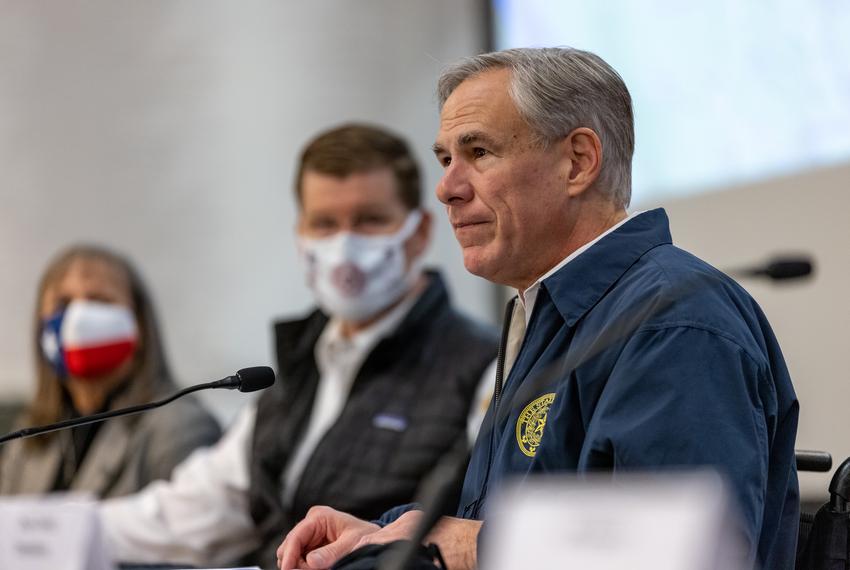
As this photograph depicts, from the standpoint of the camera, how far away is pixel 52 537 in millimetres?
1536

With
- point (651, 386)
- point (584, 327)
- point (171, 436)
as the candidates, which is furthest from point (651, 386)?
point (171, 436)

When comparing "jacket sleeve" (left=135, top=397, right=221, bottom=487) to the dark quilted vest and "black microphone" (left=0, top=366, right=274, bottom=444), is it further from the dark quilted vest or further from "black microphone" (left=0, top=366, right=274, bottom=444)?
"black microphone" (left=0, top=366, right=274, bottom=444)

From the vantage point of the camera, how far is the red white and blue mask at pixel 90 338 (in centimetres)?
362

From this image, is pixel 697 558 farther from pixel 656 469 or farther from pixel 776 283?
pixel 776 283

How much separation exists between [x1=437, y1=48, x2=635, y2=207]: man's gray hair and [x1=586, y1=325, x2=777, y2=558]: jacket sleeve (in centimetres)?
46

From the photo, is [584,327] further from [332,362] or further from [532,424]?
[332,362]

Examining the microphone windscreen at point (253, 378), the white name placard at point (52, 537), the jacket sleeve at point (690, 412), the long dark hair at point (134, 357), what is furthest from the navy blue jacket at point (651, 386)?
the long dark hair at point (134, 357)

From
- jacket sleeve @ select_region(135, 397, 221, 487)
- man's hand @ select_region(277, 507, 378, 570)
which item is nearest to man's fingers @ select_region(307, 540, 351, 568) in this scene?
man's hand @ select_region(277, 507, 378, 570)

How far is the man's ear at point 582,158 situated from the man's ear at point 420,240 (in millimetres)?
1349

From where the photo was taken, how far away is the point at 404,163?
126 inches

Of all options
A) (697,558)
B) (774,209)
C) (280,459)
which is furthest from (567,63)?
A: (774,209)

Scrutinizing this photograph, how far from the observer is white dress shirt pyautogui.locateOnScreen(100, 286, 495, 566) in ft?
10.2

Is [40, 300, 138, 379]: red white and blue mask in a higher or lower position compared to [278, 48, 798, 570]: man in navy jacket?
lower

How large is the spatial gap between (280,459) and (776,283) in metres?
1.74
